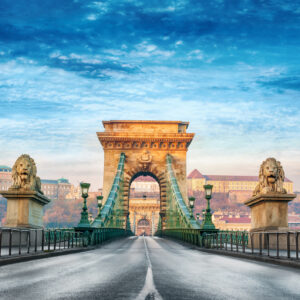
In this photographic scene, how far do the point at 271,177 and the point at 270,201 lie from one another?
1115 mm

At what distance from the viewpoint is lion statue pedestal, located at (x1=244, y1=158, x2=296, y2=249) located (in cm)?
1978

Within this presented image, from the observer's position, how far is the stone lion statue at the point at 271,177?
20438 millimetres

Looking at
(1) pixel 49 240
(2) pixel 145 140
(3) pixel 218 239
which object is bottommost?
(3) pixel 218 239

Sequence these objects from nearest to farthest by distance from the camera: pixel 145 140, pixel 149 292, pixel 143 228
Result: pixel 149 292
pixel 145 140
pixel 143 228

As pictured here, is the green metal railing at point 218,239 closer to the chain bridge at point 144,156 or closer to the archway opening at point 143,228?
the chain bridge at point 144,156

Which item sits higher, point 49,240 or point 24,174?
point 24,174

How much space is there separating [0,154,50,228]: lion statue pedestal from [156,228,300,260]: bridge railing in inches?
341

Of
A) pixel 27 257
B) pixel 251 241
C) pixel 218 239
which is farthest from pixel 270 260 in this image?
pixel 218 239

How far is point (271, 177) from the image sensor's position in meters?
20.6

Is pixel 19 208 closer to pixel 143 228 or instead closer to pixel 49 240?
pixel 49 240

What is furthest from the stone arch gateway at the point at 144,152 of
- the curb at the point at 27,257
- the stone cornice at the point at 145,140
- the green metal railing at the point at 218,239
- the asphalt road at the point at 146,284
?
the asphalt road at the point at 146,284

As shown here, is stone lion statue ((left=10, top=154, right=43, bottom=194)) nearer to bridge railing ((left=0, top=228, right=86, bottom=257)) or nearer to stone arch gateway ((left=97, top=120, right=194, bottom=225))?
bridge railing ((left=0, top=228, right=86, bottom=257))

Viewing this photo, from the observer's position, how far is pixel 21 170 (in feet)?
74.8

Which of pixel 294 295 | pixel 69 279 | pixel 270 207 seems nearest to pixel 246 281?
pixel 294 295
